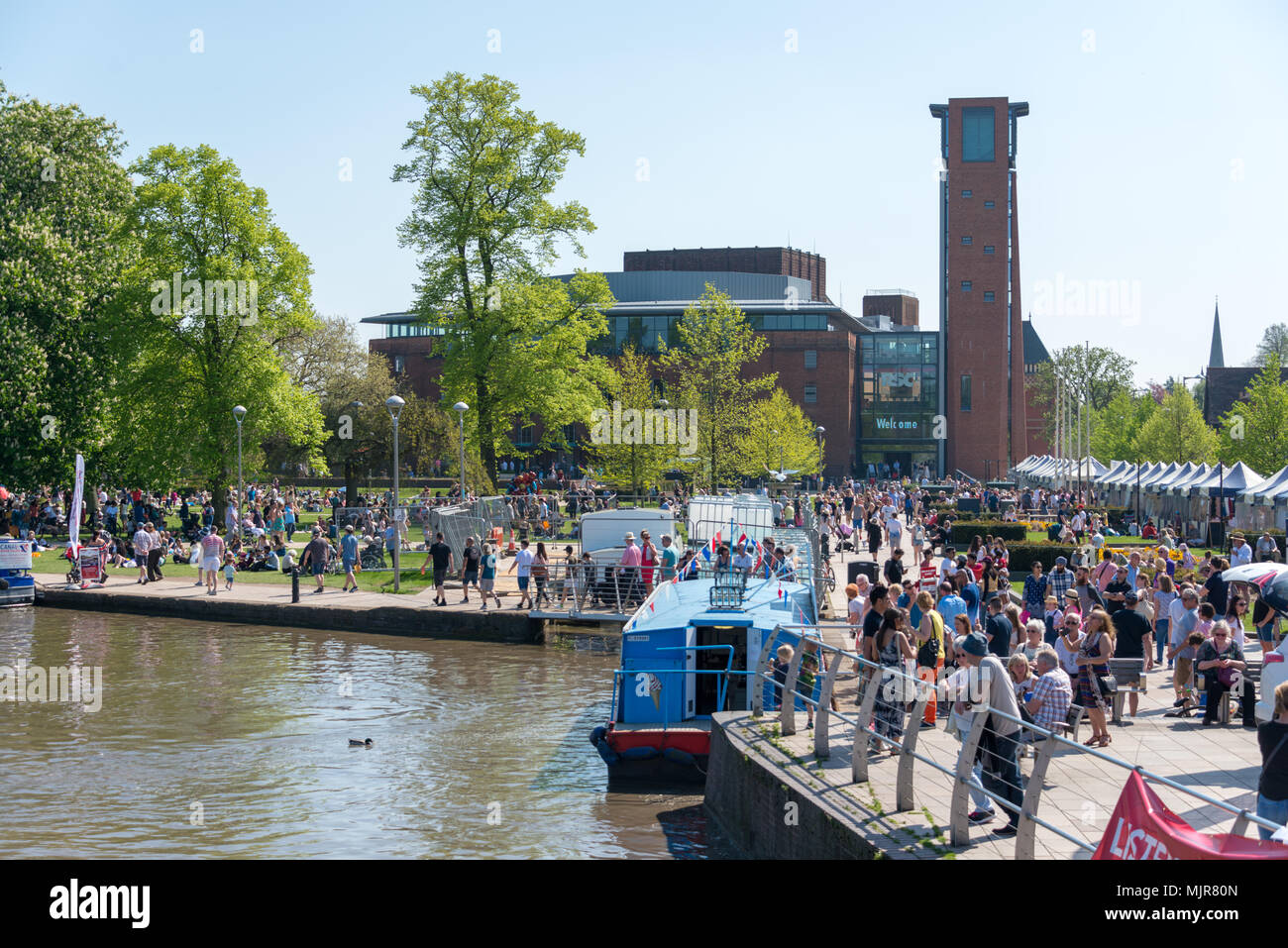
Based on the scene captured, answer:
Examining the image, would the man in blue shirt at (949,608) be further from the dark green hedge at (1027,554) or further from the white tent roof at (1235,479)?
the white tent roof at (1235,479)

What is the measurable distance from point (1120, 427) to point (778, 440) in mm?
39173

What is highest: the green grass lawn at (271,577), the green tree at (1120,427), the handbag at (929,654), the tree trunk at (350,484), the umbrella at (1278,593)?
the green tree at (1120,427)

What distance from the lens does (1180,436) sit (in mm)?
67812

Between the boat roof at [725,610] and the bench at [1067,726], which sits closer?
→ the bench at [1067,726]

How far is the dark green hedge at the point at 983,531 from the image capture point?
125ft

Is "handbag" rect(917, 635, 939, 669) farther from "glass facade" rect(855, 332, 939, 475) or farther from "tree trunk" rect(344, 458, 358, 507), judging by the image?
"glass facade" rect(855, 332, 939, 475)

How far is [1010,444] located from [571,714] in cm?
7870

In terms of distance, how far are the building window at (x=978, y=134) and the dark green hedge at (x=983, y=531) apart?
54123mm

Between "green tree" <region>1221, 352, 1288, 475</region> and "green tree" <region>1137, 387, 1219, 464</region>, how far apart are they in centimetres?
1313

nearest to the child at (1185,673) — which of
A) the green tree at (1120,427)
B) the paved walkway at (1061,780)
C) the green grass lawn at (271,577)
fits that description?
the paved walkway at (1061,780)
